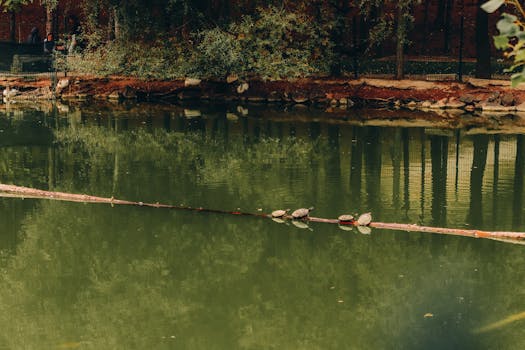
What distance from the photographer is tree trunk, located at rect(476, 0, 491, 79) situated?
28938 millimetres

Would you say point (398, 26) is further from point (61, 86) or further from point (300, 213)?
point (300, 213)

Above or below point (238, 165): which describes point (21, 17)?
above

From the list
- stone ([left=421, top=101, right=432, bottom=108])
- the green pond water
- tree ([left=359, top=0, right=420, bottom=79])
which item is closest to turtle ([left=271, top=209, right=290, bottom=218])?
the green pond water

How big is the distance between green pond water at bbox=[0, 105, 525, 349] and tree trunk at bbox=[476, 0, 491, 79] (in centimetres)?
790

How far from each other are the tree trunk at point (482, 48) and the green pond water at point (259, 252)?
311 inches

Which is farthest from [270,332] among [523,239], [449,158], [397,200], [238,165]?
[449,158]

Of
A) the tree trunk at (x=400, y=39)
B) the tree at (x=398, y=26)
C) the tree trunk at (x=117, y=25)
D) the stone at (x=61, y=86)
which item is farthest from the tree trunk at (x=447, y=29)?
the stone at (x=61, y=86)

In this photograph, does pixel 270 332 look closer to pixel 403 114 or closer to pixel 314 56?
pixel 403 114

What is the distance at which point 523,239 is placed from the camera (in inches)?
505

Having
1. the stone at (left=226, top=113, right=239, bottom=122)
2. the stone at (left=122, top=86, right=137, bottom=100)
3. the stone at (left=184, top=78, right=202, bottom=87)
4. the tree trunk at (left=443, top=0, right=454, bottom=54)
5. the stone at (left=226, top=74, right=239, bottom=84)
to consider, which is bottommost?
the stone at (left=226, top=113, right=239, bottom=122)

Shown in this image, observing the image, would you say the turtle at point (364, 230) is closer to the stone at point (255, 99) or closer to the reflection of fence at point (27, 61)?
the stone at point (255, 99)

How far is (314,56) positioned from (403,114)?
414cm

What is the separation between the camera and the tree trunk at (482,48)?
2894 cm

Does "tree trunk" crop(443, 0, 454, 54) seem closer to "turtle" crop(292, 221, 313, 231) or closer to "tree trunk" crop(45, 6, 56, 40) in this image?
"tree trunk" crop(45, 6, 56, 40)
